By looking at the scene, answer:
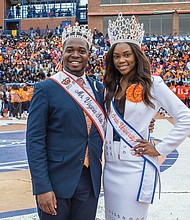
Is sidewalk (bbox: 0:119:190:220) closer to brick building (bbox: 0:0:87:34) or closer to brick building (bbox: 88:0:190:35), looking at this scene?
brick building (bbox: 88:0:190:35)

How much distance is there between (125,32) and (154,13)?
3284cm

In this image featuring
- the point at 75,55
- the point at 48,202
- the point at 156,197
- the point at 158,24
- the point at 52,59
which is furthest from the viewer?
the point at 158,24

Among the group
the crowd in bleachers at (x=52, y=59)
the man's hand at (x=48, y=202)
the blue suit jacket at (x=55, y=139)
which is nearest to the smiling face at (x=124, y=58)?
Answer: the blue suit jacket at (x=55, y=139)

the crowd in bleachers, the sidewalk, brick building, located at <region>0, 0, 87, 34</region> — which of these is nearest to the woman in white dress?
the sidewalk

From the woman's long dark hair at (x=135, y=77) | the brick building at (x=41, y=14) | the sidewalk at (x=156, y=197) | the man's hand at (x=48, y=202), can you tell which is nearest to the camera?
the man's hand at (x=48, y=202)

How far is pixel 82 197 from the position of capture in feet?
7.57

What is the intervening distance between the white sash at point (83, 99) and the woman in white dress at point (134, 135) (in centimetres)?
7

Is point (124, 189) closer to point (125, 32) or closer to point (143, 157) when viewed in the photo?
point (143, 157)

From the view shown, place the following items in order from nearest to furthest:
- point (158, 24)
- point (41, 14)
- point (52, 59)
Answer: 1. point (52, 59)
2. point (158, 24)
3. point (41, 14)

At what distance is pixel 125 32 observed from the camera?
8.20 feet

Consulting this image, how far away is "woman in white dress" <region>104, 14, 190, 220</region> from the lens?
2.34 meters

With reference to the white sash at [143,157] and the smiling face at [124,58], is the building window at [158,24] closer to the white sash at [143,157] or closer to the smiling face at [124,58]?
the smiling face at [124,58]

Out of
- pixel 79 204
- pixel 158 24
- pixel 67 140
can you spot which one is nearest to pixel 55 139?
pixel 67 140

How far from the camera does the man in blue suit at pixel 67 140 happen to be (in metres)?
2.17
